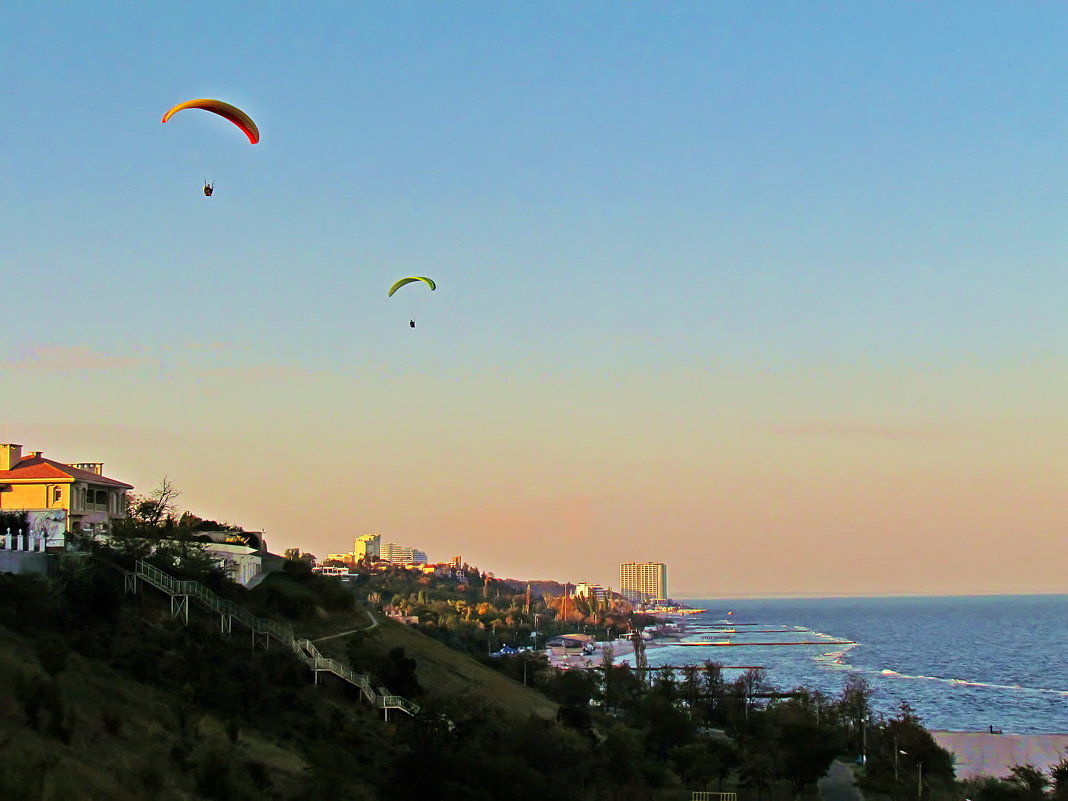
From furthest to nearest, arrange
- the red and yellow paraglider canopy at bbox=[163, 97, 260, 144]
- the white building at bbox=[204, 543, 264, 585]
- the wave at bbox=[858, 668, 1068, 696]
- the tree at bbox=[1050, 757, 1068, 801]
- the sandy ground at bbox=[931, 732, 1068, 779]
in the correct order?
the wave at bbox=[858, 668, 1068, 696] → the sandy ground at bbox=[931, 732, 1068, 779] → the white building at bbox=[204, 543, 264, 585] → the tree at bbox=[1050, 757, 1068, 801] → the red and yellow paraglider canopy at bbox=[163, 97, 260, 144]

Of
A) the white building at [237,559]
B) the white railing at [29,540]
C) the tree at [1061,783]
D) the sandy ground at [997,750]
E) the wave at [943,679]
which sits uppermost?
the white railing at [29,540]

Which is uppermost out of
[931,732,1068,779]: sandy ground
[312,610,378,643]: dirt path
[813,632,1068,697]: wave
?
[312,610,378,643]: dirt path

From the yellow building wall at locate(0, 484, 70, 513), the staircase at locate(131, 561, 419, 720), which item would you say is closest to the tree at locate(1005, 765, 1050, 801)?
the staircase at locate(131, 561, 419, 720)

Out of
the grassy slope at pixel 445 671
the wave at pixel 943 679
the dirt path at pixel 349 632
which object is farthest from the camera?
the wave at pixel 943 679

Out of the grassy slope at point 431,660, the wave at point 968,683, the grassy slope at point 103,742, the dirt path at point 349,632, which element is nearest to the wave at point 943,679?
the wave at point 968,683

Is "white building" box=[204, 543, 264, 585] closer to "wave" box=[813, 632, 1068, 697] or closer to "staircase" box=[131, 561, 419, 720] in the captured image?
"staircase" box=[131, 561, 419, 720]

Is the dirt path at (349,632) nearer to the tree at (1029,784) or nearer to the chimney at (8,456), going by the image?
the chimney at (8,456)
